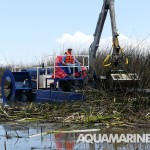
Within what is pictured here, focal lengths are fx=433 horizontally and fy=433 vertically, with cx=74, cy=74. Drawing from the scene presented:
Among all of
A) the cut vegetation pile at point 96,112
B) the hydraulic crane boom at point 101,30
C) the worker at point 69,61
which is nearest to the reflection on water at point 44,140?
the cut vegetation pile at point 96,112

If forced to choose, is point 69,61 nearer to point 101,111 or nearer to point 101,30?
point 101,30

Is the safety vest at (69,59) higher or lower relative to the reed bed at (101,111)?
higher

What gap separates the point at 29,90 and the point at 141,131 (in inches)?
411

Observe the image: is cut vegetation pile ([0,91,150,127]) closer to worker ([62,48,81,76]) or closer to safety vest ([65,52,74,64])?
worker ([62,48,81,76])

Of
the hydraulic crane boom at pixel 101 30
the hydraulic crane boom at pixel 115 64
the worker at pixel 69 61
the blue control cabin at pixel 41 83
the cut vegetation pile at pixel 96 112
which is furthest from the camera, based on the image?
the worker at pixel 69 61

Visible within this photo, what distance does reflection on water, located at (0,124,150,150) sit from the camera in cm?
746

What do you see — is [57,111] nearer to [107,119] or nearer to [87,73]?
[107,119]

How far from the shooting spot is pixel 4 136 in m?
8.88

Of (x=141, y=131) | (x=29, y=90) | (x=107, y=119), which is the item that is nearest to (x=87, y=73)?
(x=29, y=90)

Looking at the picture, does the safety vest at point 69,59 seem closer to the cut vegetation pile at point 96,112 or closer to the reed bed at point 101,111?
the reed bed at point 101,111

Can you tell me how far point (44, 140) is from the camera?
8188 mm

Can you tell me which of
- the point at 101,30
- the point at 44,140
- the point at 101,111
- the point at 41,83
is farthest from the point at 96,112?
the point at 41,83

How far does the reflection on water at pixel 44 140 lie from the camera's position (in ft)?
24.5

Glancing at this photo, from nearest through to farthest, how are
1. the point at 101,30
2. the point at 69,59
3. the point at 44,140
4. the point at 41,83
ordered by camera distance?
the point at 44,140 → the point at 101,30 → the point at 69,59 → the point at 41,83
